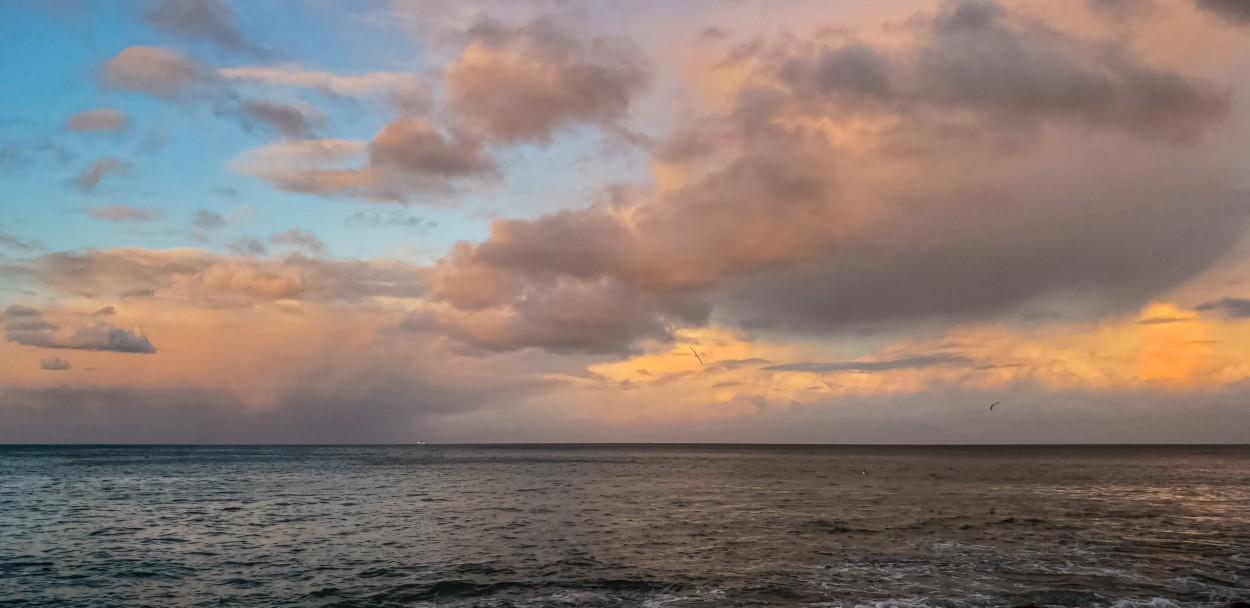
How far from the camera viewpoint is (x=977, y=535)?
43.2 m

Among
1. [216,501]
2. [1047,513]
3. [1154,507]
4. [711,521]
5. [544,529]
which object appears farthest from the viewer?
[216,501]

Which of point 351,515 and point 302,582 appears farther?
point 351,515

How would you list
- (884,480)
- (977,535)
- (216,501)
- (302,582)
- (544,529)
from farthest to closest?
(884,480) < (216,501) < (544,529) < (977,535) < (302,582)

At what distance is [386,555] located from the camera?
124 feet

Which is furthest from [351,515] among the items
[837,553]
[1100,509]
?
[1100,509]

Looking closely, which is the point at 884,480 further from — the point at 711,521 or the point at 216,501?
the point at 216,501

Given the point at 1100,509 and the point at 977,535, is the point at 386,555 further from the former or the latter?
the point at 1100,509

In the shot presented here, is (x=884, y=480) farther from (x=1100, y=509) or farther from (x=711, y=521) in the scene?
(x=711, y=521)

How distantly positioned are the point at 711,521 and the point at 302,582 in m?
28.2

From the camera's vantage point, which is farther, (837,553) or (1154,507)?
(1154,507)

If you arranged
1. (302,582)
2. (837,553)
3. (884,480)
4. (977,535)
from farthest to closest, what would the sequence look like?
1. (884,480)
2. (977,535)
3. (837,553)
4. (302,582)

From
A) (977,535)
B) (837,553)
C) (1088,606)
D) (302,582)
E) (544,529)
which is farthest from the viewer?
(544,529)

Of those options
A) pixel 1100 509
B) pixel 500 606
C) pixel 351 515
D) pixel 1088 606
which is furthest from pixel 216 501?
pixel 1100 509

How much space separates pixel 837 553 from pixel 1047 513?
2872 cm
